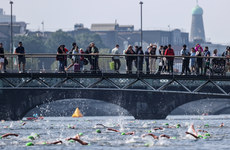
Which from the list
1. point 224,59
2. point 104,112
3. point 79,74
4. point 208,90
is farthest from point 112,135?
point 104,112

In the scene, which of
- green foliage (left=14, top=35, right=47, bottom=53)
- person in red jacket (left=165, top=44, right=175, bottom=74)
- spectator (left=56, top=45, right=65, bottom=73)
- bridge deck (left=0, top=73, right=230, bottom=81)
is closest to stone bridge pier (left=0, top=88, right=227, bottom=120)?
spectator (left=56, top=45, right=65, bottom=73)

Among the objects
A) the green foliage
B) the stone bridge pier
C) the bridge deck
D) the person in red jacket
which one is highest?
the green foliage

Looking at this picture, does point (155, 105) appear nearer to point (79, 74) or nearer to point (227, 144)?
point (79, 74)

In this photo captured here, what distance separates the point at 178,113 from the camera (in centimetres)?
13738

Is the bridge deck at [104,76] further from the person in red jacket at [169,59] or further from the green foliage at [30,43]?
the green foliage at [30,43]

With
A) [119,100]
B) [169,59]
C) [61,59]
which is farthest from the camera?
[119,100]

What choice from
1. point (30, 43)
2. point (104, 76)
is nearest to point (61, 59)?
point (104, 76)

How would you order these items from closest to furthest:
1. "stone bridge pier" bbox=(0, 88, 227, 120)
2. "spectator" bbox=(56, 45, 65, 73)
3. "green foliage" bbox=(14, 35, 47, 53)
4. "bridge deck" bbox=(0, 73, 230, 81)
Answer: "bridge deck" bbox=(0, 73, 230, 81) < "spectator" bbox=(56, 45, 65, 73) < "stone bridge pier" bbox=(0, 88, 227, 120) < "green foliage" bbox=(14, 35, 47, 53)

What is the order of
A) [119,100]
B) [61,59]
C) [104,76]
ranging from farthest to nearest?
[119,100]
[61,59]
[104,76]

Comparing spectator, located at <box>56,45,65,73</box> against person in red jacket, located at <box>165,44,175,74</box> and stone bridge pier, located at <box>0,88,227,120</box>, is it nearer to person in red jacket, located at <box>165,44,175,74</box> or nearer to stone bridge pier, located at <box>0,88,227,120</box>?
person in red jacket, located at <box>165,44,175,74</box>

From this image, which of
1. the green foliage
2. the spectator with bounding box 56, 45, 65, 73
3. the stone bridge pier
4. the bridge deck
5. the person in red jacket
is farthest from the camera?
the green foliage

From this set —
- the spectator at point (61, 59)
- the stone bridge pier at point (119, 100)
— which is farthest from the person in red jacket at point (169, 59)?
the stone bridge pier at point (119, 100)

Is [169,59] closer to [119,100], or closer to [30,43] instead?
[119,100]

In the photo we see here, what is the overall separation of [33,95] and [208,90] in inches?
911
